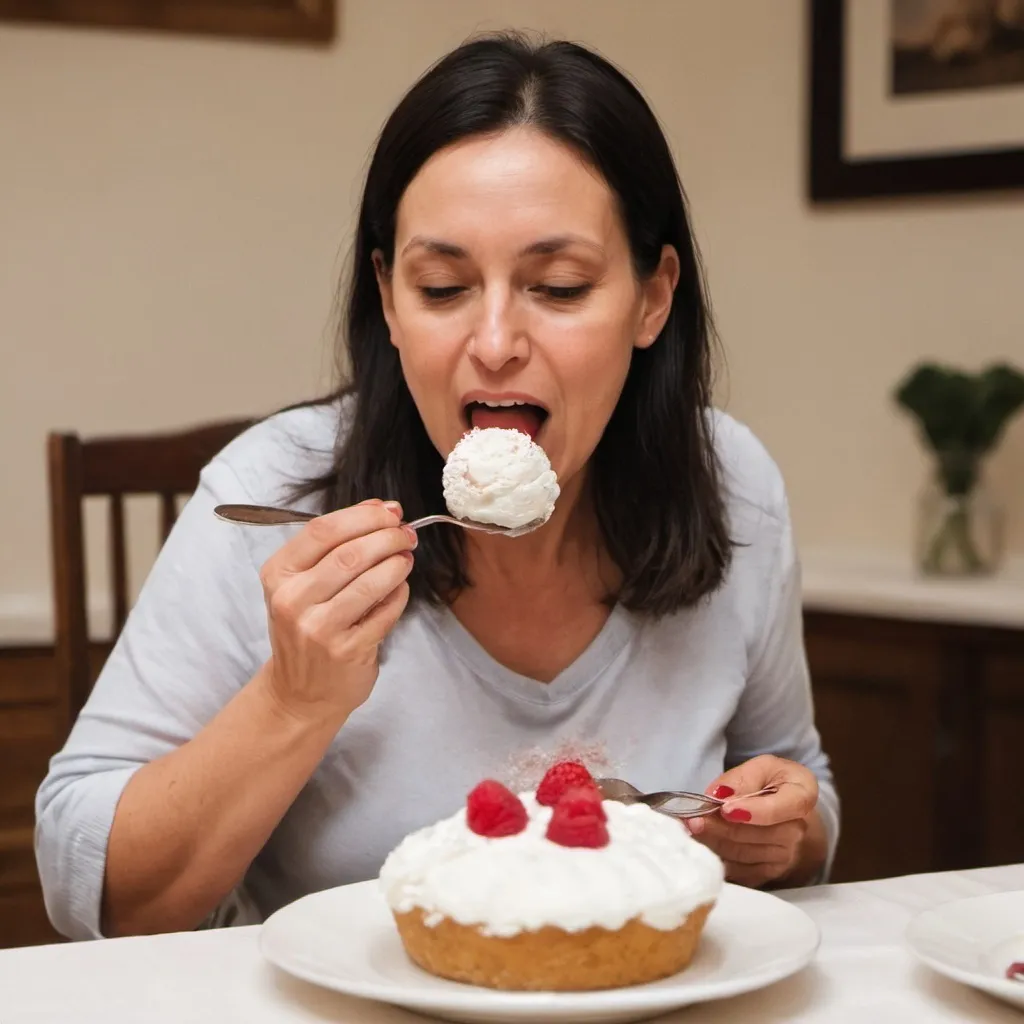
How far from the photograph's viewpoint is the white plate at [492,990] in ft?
2.67

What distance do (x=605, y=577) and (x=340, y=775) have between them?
0.35 metres

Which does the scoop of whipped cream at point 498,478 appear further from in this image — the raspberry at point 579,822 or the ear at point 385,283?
the raspberry at point 579,822

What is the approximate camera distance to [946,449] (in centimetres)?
258

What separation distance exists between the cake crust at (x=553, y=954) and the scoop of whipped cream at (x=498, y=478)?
16.3 inches

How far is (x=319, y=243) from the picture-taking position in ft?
9.14

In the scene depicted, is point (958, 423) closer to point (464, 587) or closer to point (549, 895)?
point (464, 587)

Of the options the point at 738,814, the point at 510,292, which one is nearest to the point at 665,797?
the point at 738,814

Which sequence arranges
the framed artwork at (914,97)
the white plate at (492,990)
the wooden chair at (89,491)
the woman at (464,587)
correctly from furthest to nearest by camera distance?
the framed artwork at (914,97), the wooden chair at (89,491), the woman at (464,587), the white plate at (492,990)

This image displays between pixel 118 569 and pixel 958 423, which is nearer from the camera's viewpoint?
pixel 118 569

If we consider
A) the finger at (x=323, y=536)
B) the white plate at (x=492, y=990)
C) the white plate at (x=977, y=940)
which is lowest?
the white plate at (x=977, y=940)

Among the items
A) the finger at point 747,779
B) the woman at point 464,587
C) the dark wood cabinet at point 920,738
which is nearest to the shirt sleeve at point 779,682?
the woman at point 464,587

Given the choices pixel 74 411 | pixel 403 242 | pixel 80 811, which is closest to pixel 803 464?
pixel 74 411

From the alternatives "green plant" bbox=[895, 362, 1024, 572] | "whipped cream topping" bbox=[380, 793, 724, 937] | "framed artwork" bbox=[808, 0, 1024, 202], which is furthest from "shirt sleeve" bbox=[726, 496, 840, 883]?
"framed artwork" bbox=[808, 0, 1024, 202]

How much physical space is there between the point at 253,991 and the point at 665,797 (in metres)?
0.42
